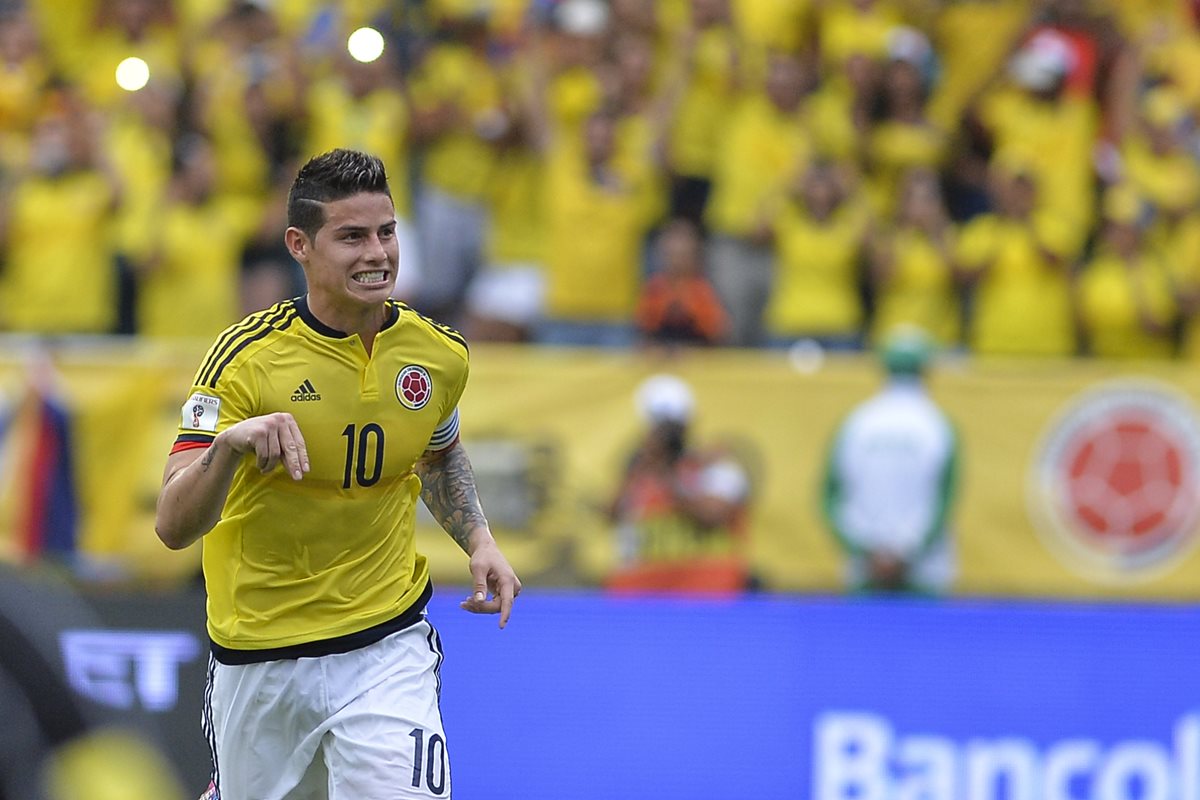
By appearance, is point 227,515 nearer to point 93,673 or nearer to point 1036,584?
point 93,673

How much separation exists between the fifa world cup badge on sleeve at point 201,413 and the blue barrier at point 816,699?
373cm

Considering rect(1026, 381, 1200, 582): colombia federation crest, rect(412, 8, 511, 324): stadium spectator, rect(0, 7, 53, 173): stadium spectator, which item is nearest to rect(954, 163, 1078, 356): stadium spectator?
rect(1026, 381, 1200, 582): colombia federation crest

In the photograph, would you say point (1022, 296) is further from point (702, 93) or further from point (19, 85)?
point (19, 85)

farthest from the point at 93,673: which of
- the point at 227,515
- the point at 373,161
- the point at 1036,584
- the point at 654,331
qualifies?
the point at 1036,584

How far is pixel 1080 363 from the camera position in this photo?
1280 centimetres

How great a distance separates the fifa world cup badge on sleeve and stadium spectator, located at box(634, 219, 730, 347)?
7.35 m

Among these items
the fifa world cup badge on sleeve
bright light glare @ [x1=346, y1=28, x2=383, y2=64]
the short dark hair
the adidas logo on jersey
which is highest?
bright light glare @ [x1=346, y1=28, x2=383, y2=64]

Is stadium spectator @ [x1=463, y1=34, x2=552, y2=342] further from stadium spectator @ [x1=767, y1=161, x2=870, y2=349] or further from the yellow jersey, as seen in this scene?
the yellow jersey

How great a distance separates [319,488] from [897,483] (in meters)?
6.60

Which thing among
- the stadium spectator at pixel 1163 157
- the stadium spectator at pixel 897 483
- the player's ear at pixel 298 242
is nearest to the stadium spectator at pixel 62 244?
the stadium spectator at pixel 897 483

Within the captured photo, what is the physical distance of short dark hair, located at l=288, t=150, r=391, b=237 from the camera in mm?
5566

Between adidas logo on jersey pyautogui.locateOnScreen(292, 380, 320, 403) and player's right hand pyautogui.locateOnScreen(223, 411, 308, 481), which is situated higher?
adidas logo on jersey pyautogui.locateOnScreen(292, 380, 320, 403)

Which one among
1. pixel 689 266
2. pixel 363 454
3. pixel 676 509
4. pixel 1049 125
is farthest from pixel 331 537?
pixel 1049 125

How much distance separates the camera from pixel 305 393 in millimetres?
5590
